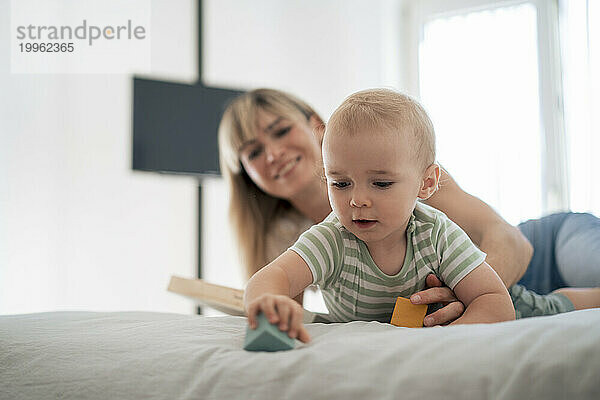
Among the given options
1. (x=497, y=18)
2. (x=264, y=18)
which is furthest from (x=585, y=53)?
(x=264, y=18)

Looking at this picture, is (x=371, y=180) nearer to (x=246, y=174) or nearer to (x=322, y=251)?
(x=322, y=251)

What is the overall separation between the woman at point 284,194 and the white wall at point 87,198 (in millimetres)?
1230

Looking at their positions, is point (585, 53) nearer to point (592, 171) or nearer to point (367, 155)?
point (592, 171)

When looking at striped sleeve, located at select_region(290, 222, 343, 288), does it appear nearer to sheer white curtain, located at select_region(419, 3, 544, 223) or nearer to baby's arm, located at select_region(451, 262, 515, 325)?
baby's arm, located at select_region(451, 262, 515, 325)

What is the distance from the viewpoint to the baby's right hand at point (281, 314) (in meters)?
0.67

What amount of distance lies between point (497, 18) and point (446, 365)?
3.60 m

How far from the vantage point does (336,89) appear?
12.7 feet

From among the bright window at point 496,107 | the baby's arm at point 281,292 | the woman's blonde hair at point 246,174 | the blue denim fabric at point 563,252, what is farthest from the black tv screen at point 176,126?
the baby's arm at point 281,292

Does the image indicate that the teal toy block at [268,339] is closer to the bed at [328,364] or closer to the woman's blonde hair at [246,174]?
the bed at [328,364]

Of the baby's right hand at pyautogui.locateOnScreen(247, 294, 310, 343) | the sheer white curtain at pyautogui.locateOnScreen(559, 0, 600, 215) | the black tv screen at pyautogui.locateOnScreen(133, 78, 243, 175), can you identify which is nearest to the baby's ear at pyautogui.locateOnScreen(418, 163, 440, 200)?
the baby's right hand at pyautogui.locateOnScreen(247, 294, 310, 343)

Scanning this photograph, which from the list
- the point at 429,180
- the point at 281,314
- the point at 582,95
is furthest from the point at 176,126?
the point at 582,95

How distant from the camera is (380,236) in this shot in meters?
0.92

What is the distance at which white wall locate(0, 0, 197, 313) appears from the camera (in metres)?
2.73

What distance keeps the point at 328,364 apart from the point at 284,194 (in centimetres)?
132
